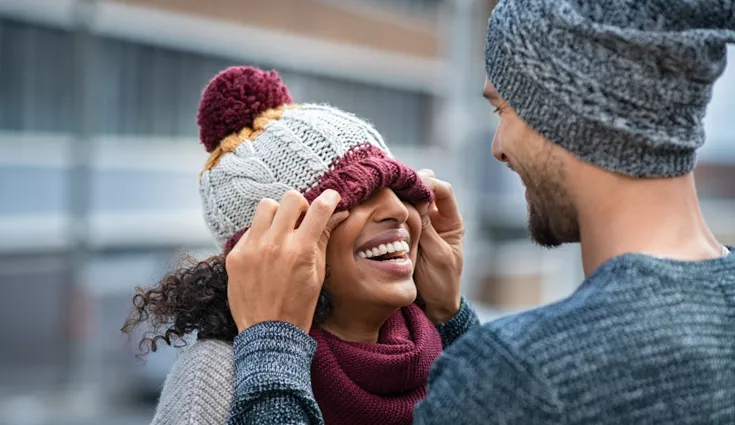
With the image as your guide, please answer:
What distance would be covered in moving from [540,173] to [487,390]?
43 centimetres

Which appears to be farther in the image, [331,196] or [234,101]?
[234,101]

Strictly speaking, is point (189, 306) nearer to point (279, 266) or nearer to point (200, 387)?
point (200, 387)

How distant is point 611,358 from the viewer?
4.97ft

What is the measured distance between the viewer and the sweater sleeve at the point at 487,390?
1.50 meters

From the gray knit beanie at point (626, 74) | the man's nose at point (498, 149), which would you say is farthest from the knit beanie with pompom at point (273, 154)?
the gray knit beanie at point (626, 74)

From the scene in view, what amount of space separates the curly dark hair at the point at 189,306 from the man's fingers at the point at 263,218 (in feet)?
0.97

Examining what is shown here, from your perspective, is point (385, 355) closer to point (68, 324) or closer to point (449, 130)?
point (68, 324)

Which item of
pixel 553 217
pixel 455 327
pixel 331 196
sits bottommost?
pixel 455 327

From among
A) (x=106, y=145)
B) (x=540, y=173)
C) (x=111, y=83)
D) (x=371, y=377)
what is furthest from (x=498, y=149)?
(x=111, y=83)

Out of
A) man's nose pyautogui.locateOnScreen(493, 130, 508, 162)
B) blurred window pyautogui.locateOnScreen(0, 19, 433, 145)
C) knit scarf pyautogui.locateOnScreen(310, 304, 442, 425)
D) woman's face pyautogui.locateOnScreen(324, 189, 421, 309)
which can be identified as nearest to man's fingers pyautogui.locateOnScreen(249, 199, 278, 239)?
woman's face pyautogui.locateOnScreen(324, 189, 421, 309)

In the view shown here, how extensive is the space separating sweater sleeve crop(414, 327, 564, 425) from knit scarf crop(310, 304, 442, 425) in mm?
601

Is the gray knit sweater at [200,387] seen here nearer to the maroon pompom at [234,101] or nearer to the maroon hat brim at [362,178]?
the maroon hat brim at [362,178]

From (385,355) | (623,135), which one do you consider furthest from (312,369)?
(623,135)

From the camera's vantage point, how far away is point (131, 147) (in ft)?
52.6
